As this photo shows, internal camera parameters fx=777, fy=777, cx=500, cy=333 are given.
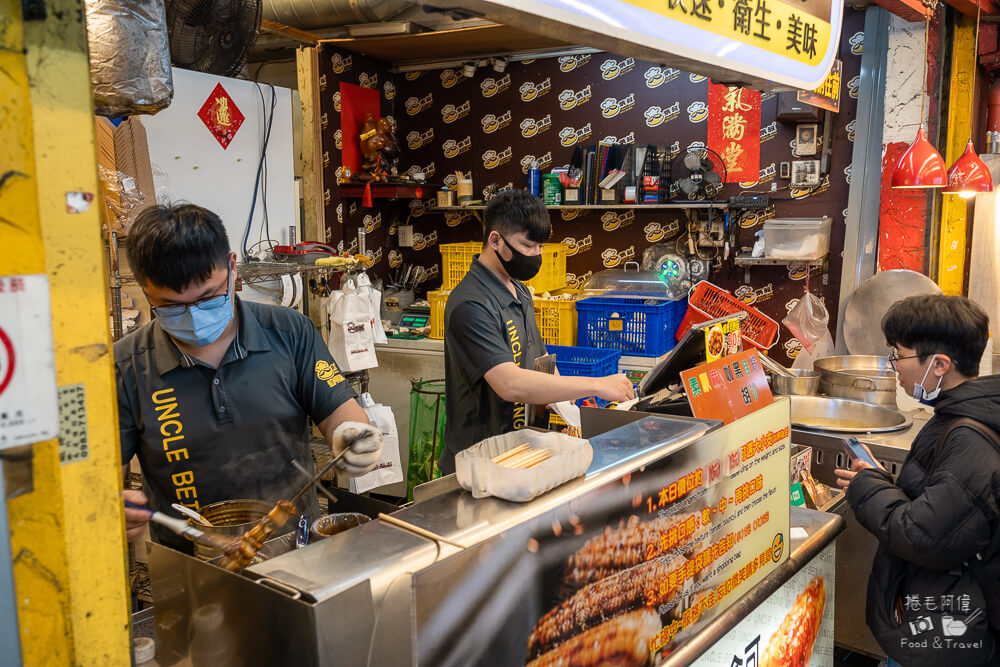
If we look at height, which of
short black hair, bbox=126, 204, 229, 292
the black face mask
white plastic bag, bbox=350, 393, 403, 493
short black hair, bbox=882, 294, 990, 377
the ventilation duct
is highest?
the ventilation duct

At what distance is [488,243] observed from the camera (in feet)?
9.95

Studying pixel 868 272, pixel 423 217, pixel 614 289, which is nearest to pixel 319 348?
pixel 614 289

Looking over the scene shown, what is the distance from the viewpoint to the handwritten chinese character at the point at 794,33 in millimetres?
2119

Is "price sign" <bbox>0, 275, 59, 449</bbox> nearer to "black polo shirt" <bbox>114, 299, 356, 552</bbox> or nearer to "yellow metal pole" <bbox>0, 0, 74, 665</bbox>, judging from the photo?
"yellow metal pole" <bbox>0, 0, 74, 665</bbox>

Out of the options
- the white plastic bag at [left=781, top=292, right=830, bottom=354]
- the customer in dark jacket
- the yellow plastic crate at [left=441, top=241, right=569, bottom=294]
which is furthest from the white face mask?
the yellow plastic crate at [left=441, top=241, right=569, bottom=294]

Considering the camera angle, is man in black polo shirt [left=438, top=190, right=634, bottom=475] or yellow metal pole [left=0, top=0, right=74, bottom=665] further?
man in black polo shirt [left=438, top=190, right=634, bottom=475]

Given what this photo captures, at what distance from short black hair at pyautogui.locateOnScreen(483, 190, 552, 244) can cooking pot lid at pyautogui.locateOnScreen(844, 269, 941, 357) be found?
296cm

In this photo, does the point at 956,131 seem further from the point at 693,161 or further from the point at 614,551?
the point at 614,551

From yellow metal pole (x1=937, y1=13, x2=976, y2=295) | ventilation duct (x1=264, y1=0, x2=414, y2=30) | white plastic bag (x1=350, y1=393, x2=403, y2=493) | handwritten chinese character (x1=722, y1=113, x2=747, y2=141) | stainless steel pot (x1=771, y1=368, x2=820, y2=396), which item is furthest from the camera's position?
handwritten chinese character (x1=722, y1=113, x2=747, y2=141)

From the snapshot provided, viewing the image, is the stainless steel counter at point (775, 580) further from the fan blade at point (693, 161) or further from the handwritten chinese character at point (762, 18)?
the fan blade at point (693, 161)

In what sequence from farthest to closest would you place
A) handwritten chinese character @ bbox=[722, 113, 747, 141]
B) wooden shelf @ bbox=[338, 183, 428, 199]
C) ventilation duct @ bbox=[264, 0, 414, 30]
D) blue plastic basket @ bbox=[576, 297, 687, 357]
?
wooden shelf @ bbox=[338, 183, 428, 199] → handwritten chinese character @ bbox=[722, 113, 747, 141] → blue plastic basket @ bbox=[576, 297, 687, 357] → ventilation duct @ bbox=[264, 0, 414, 30]

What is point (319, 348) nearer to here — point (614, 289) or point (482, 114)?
point (614, 289)

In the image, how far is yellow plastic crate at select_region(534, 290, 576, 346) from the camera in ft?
17.7

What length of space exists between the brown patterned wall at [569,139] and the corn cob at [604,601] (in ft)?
14.6
